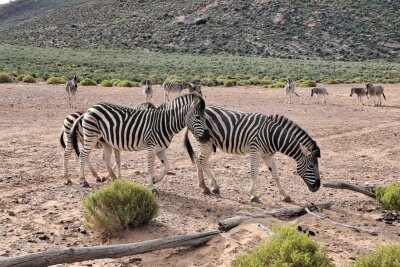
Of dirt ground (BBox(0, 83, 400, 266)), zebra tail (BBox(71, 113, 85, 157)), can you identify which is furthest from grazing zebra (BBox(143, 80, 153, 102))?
zebra tail (BBox(71, 113, 85, 157))

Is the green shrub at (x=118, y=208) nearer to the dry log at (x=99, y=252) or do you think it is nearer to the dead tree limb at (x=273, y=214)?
the dry log at (x=99, y=252)

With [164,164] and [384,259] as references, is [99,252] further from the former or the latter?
[164,164]

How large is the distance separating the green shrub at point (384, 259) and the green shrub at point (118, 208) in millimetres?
3545

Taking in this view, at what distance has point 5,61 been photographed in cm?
5547

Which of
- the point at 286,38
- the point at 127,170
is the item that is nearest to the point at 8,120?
the point at 127,170

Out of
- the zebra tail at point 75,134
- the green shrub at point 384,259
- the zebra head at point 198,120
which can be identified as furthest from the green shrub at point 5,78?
the green shrub at point 384,259

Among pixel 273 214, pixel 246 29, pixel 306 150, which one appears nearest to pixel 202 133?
pixel 306 150

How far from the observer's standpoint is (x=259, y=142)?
9680 millimetres

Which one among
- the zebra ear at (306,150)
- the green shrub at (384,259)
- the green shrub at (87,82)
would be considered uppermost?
the green shrub at (87,82)

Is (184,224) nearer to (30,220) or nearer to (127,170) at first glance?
(30,220)

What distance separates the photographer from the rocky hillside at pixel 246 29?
233 feet

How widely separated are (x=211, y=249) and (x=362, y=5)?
3070 inches

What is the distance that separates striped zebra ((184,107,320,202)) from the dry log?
2.86 metres

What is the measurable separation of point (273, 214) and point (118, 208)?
7.94 ft
